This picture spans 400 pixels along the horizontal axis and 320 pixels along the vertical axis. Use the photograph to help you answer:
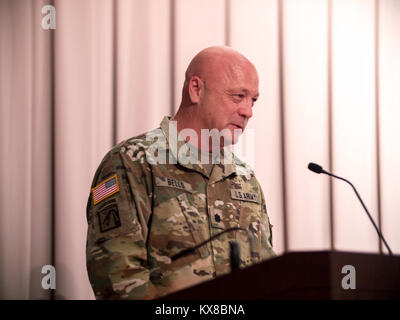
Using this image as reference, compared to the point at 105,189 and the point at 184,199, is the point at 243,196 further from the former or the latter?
the point at 105,189

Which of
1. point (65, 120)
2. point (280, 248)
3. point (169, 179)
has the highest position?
point (65, 120)

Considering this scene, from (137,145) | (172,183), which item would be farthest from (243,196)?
(137,145)

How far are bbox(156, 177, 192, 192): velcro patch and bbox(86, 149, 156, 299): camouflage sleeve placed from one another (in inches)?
1.7

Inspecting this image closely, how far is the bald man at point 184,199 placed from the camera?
1.37m

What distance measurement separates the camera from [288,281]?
85 centimetres

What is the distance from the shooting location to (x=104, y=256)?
4.41 feet

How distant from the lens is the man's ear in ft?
5.69

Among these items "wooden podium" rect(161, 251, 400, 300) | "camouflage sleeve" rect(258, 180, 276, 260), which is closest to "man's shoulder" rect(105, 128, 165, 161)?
"camouflage sleeve" rect(258, 180, 276, 260)

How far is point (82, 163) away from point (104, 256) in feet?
2.94

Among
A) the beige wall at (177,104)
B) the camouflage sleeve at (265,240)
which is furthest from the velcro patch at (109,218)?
the beige wall at (177,104)

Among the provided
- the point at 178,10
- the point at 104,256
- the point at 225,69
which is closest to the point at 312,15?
the point at 178,10

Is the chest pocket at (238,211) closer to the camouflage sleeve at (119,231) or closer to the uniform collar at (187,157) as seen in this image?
the uniform collar at (187,157)

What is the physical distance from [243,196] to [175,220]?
1.08 ft
